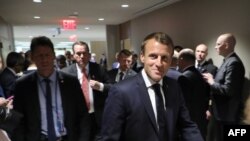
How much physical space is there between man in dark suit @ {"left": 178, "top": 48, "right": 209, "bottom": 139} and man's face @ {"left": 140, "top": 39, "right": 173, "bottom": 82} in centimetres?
181

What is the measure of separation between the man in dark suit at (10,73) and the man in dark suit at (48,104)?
5.27ft

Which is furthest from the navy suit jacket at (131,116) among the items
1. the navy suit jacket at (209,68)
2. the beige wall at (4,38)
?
the beige wall at (4,38)

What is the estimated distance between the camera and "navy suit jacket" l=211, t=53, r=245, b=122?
345 cm

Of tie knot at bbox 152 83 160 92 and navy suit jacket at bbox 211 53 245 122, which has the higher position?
tie knot at bbox 152 83 160 92

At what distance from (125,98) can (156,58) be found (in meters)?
0.25

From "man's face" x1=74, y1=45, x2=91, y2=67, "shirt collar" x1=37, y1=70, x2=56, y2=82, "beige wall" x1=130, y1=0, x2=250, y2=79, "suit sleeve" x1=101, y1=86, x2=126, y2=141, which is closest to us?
"suit sleeve" x1=101, y1=86, x2=126, y2=141

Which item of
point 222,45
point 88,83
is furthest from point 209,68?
point 88,83

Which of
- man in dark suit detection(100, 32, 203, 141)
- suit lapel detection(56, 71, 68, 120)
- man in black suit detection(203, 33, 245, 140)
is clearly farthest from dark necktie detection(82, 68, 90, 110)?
man in dark suit detection(100, 32, 203, 141)

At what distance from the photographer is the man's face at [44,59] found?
205cm

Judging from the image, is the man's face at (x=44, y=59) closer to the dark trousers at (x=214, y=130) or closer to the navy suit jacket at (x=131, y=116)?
the navy suit jacket at (x=131, y=116)

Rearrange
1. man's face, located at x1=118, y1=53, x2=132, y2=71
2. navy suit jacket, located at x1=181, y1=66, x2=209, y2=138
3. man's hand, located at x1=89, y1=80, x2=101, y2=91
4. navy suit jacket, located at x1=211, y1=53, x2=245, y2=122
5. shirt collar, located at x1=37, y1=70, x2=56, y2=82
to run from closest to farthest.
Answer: shirt collar, located at x1=37, y1=70, x2=56, y2=82
man's hand, located at x1=89, y1=80, x2=101, y2=91
navy suit jacket, located at x1=181, y1=66, x2=209, y2=138
navy suit jacket, located at x1=211, y1=53, x2=245, y2=122
man's face, located at x1=118, y1=53, x2=132, y2=71

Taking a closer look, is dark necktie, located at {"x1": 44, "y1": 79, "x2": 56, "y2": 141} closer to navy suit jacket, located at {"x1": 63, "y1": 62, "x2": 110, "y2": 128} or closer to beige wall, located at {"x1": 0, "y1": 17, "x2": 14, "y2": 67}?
navy suit jacket, located at {"x1": 63, "y1": 62, "x2": 110, "y2": 128}

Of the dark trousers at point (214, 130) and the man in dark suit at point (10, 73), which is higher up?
the man in dark suit at point (10, 73)

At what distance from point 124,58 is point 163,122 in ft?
8.28
